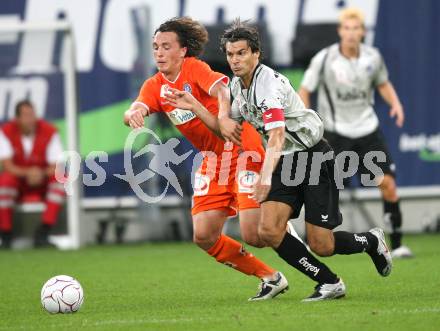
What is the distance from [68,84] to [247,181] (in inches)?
280

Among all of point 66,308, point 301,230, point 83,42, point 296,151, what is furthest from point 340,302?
point 83,42

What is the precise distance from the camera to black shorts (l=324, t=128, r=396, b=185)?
11.4 m

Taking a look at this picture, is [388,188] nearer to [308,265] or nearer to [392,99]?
[392,99]

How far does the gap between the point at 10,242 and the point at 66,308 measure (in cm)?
778

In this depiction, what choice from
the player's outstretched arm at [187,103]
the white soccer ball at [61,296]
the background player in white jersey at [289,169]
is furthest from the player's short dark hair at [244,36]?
the white soccer ball at [61,296]

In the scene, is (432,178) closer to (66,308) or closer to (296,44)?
(296,44)

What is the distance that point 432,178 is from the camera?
1546 cm

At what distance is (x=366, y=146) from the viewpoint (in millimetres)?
11672

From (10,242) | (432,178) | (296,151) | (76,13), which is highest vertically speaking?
(76,13)

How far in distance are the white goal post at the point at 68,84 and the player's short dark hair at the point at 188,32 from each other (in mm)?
6305

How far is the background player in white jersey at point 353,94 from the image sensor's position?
1170cm

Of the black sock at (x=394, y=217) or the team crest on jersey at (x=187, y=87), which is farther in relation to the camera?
the black sock at (x=394, y=217)

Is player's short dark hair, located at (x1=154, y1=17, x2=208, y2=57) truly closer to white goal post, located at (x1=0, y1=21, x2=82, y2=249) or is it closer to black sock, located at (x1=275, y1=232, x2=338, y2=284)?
black sock, located at (x1=275, y1=232, x2=338, y2=284)

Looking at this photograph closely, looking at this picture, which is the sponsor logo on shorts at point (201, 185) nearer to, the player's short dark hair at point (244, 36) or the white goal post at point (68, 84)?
the player's short dark hair at point (244, 36)
